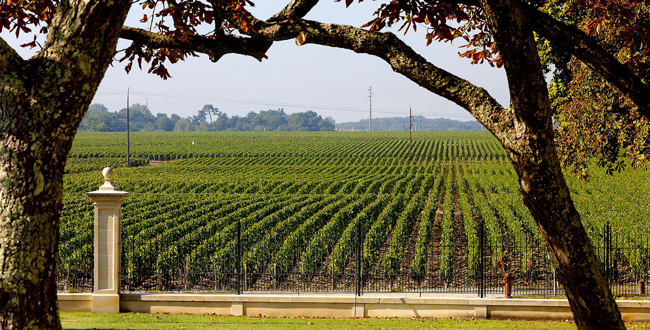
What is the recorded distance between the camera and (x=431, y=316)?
35.4 feet

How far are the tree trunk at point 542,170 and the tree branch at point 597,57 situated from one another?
0.51 meters

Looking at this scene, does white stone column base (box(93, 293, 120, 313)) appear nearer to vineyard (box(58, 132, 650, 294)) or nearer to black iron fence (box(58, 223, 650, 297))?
vineyard (box(58, 132, 650, 294))

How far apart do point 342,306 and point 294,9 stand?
293 inches

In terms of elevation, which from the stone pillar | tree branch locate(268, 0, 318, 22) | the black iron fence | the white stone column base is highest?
tree branch locate(268, 0, 318, 22)

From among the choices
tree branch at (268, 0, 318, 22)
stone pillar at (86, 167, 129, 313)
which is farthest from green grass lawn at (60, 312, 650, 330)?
tree branch at (268, 0, 318, 22)

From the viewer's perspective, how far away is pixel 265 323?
392 inches

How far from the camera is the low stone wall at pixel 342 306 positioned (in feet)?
34.9

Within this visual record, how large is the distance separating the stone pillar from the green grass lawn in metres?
0.35

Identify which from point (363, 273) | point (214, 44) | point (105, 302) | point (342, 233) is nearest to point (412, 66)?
point (214, 44)

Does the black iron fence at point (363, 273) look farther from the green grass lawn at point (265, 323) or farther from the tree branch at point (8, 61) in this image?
the tree branch at point (8, 61)

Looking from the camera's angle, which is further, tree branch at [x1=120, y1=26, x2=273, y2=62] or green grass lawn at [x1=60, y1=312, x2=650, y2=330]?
green grass lawn at [x1=60, y1=312, x2=650, y2=330]

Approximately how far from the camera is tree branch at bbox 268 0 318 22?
4594 millimetres

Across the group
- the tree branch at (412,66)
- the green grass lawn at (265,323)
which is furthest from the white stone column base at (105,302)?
the tree branch at (412,66)

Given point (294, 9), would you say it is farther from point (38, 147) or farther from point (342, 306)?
point (342, 306)
